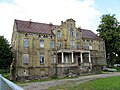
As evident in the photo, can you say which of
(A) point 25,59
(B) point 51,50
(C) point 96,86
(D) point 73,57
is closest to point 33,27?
(B) point 51,50

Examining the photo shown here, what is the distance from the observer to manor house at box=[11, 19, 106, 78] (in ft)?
123

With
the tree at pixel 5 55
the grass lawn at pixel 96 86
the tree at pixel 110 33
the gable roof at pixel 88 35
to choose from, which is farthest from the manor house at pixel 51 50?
the grass lawn at pixel 96 86

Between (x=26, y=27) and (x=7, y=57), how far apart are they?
26.8ft

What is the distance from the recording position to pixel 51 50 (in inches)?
1602

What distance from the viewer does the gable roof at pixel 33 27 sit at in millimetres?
39031

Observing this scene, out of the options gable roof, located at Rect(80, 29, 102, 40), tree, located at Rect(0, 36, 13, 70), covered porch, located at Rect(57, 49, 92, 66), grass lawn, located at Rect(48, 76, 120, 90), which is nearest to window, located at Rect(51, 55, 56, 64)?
covered porch, located at Rect(57, 49, 92, 66)

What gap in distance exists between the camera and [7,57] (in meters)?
36.5

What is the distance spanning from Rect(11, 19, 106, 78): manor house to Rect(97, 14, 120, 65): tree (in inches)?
331

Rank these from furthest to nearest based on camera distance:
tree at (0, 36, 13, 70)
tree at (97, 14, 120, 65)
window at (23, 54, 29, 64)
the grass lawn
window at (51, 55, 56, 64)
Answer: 1. tree at (97, 14, 120, 65)
2. window at (51, 55, 56, 64)
3. window at (23, 54, 29, 64)
4. tree at (0, 36, 13, 70)
5. the grass lawn

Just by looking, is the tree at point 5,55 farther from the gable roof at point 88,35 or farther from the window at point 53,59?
the gable roof at point 88,35

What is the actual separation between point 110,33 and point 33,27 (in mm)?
23149

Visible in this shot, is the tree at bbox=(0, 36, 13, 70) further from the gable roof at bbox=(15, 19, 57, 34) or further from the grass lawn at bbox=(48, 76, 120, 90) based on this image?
the grass lawn at bbox=(48, 76, 120, 90)

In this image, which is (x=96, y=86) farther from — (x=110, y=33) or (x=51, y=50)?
(x=110, y=33)

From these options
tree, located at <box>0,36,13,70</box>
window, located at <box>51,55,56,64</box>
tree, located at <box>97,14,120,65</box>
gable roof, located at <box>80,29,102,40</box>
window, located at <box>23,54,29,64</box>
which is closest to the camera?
tree, located at <box>0,36,13,70</box>
